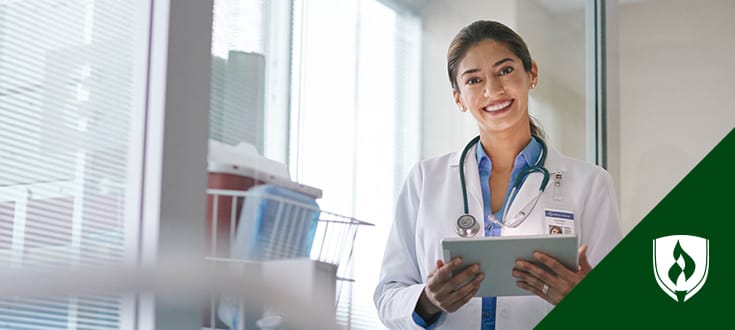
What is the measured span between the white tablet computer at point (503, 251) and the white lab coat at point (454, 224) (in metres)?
0.19

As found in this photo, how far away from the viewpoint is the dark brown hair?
1.98 metres

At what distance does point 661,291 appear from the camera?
0.50m

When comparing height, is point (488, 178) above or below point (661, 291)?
above

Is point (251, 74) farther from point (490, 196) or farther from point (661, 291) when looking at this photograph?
point (661, 291)

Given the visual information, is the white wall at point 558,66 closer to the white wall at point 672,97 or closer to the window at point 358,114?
the white wall at point 672,97

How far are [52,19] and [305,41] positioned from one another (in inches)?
23.0

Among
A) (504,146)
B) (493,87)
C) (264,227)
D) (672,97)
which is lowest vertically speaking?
(264,227)

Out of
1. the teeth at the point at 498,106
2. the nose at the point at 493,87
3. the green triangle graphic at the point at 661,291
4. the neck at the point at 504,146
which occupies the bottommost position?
the green triangle graphic at the point at 661,291

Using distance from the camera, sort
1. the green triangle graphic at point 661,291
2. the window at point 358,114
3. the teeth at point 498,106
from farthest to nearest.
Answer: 1. the teeth at point 498,106
2. the window at point 358,114
3. the green triangle graphic at point 661,291

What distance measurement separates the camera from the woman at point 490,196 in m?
1.82

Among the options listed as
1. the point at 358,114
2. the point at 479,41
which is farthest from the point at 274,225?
the point at 479,41

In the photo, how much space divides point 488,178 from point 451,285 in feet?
1.38

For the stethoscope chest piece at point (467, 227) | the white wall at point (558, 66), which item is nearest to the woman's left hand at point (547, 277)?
the stethoscope chest piece at point (467, 227)

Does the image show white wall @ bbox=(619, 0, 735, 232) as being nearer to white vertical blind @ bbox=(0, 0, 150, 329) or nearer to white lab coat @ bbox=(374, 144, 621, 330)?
white lab coat @ bbox=(374, 144, 621, 330)
